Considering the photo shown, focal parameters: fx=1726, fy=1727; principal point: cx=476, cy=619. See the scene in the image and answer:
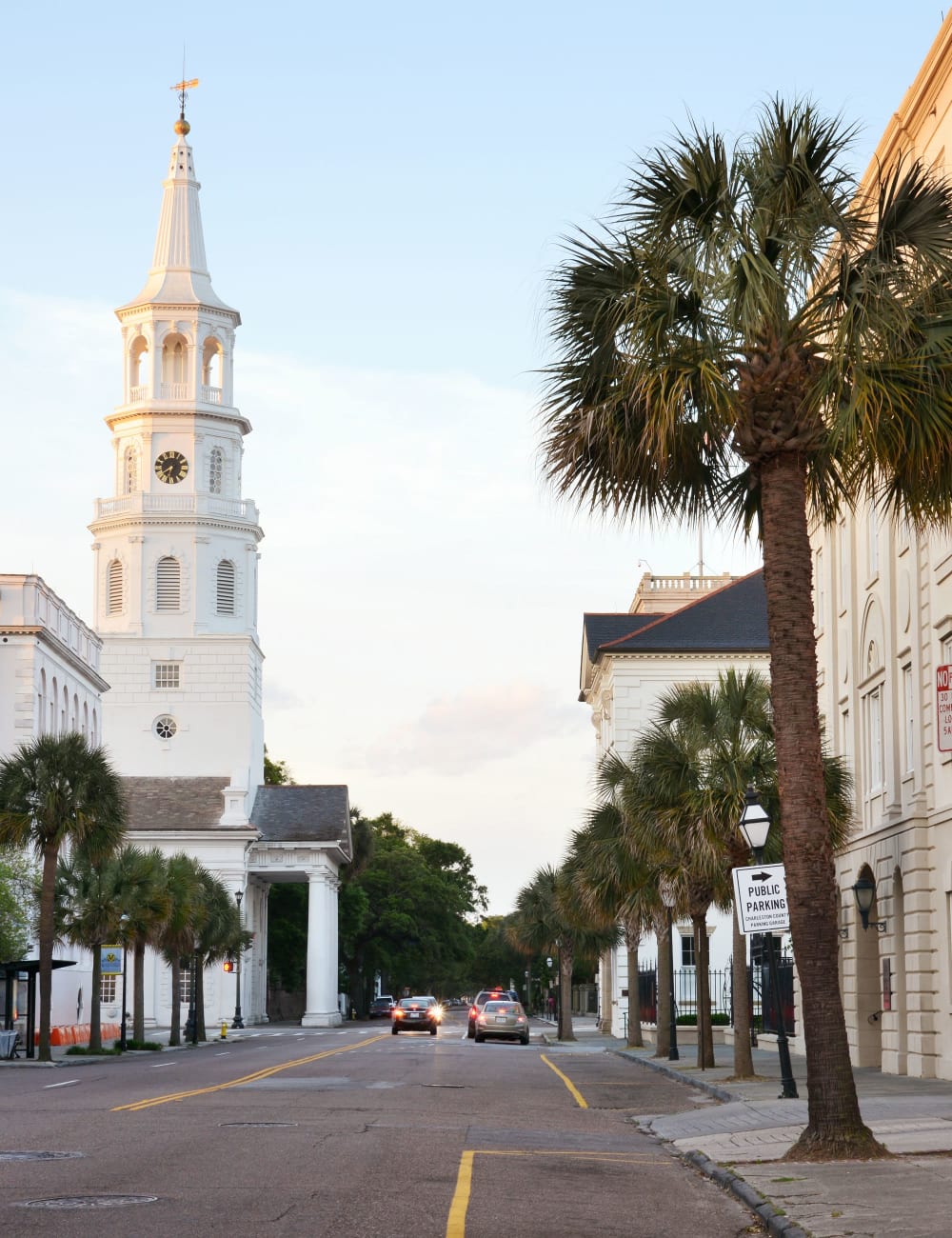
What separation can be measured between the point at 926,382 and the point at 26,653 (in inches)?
1934

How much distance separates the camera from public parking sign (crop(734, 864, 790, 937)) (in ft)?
64.7

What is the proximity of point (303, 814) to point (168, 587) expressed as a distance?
1360 centimetres

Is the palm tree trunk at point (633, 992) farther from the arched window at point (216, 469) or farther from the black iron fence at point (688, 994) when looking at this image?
the arched window at point (216, 469)

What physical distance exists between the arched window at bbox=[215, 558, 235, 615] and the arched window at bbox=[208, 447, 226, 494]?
397cm

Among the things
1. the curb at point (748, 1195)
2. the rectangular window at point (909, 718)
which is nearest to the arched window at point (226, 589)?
the rectangular window at point (909, 718)

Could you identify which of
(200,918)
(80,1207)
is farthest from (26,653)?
(80,1207)

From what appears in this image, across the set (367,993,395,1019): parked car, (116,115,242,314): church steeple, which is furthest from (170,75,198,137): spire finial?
(367,993,395,1019): parked car

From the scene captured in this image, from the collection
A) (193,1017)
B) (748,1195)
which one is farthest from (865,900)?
(193,1017)

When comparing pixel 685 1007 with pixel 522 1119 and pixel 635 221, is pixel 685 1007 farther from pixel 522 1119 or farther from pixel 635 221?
pixel 635 221

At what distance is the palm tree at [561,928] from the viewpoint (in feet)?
163

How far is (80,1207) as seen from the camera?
11195mm

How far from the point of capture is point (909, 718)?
28500 mm

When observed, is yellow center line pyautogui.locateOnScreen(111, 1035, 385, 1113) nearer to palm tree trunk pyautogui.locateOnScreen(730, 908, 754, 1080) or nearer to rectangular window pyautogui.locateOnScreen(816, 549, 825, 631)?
palm tree trunk pyautogui.locateOnScreen(730, 908, 754, 1080)

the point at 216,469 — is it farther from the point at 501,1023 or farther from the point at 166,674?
the point at 501,1023
